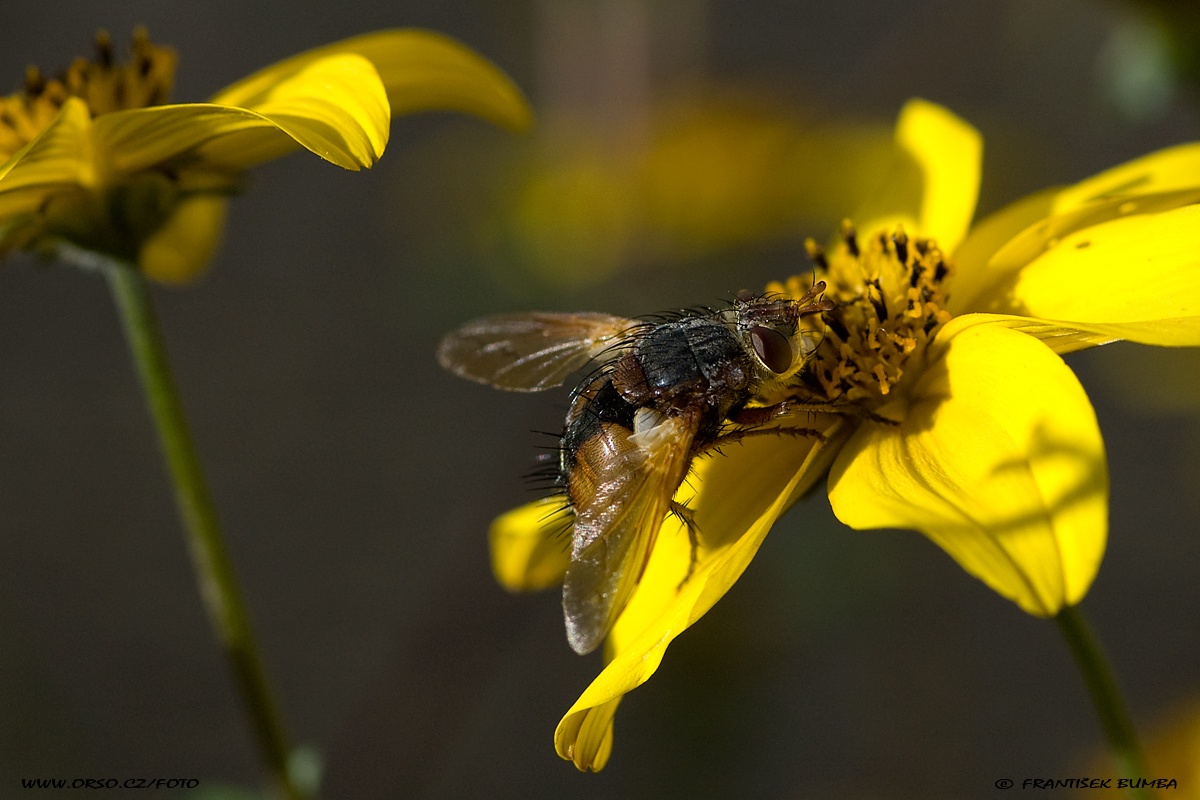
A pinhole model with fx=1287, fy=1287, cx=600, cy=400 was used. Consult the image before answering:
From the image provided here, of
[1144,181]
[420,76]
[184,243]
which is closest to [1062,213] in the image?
[1144,181]

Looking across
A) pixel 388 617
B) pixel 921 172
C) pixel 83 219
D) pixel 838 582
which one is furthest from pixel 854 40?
pixel 83 219

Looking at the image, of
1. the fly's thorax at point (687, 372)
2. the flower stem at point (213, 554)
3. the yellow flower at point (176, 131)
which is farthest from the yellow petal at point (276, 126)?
the fly's thorax at point (687, 372)

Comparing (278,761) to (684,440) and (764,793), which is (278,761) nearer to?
(684,440)

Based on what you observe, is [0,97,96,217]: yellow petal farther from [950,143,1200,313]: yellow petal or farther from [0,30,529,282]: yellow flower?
[950,143,1200,313]: yellow petal

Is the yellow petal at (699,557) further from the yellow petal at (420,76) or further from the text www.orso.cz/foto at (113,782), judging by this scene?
the text www.orso.cz/foto at (113,782)

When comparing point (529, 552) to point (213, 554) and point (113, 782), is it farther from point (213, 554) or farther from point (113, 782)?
point (113, 782)

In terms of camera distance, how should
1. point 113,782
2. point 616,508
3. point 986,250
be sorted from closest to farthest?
1. point 616,508
2. point 986,250
3. point 113,782
